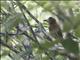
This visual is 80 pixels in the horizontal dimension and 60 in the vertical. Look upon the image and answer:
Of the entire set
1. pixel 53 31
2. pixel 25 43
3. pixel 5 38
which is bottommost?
pixel 25 43

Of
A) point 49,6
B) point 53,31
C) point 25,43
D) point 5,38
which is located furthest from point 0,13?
point 49,6

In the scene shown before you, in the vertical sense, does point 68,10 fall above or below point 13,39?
above

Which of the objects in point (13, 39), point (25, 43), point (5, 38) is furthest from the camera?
point (25, 43)

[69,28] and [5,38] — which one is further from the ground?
[69,28]

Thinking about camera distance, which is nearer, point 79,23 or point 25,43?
point 79,23

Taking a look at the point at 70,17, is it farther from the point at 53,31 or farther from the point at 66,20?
the point at 53,31

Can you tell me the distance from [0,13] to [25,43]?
353mm

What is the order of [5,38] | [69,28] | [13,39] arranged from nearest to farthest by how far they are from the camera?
[69,28], [5,38], [13,39]

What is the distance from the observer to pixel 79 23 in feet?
1.64

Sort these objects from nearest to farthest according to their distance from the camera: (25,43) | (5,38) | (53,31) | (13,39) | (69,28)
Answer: (69,28) → (53,31) → (5,38) → (13,39) → (25,43)

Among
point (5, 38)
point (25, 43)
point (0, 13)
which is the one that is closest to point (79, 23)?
point (5, 38)

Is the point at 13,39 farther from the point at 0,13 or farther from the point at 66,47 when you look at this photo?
the point at 66,47

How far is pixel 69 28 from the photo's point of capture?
49 cm

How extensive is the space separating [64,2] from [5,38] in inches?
29.7
